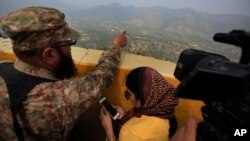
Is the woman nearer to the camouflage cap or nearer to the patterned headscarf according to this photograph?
the patterned headscarf

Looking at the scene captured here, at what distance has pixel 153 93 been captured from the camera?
2354 millimetres

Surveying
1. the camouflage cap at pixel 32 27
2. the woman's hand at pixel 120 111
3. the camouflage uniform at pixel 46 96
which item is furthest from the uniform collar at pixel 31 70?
the woman's hand at pixel 120 111

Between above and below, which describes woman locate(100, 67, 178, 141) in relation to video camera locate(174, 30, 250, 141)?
below

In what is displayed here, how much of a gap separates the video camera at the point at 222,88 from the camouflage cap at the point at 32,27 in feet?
3.90

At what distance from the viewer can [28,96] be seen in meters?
2.21

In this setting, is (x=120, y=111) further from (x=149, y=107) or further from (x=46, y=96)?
(x=46, y=96)

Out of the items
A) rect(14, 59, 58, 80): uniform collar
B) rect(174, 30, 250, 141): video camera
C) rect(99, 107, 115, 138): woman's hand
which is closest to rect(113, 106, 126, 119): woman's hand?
rect(99, 107, 115, 138): woman's hand

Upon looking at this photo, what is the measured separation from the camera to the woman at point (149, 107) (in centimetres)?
232

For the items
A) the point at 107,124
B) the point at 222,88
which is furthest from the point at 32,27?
the point at 222,88

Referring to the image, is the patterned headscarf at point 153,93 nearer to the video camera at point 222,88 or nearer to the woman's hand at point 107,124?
the woman's hand at point 107,124

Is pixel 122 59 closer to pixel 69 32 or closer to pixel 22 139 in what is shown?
pixel 69 32

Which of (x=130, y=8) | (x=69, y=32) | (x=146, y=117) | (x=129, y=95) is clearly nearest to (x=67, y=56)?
(x=69, y=32)

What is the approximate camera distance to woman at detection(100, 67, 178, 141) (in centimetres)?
232

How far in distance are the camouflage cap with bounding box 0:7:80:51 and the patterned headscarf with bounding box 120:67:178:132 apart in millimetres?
649
